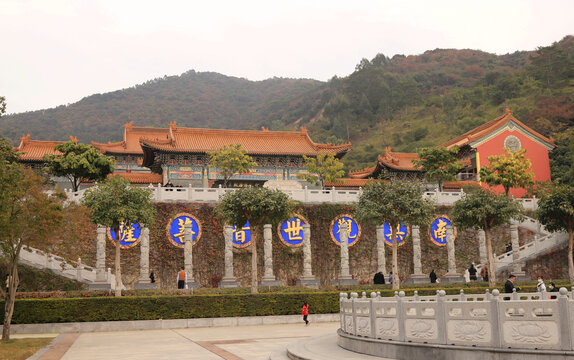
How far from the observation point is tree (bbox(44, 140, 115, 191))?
3497cm

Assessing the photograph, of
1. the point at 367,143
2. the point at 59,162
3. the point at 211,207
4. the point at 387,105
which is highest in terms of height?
the point at 387,105

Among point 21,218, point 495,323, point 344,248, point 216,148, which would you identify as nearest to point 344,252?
point 344,248

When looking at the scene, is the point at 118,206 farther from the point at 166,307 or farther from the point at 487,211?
the point at 487,211

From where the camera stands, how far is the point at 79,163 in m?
34.9

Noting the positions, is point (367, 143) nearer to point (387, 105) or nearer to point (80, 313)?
point (387, 105)

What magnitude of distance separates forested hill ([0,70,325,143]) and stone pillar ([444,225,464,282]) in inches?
2727

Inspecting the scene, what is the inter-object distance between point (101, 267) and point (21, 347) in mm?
11153

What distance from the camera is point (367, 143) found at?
8606 centimetres

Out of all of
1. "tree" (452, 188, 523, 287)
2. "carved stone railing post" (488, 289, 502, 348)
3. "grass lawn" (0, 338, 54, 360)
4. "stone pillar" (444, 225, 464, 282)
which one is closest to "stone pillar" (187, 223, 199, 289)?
"grass lawn" (0, 338, 54, 360)

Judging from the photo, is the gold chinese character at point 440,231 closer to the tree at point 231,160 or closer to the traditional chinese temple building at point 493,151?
the traditional chinese temple building at point 493,151

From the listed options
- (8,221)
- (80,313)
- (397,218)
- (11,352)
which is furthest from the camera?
(397,218)

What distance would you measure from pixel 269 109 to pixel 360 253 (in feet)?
306

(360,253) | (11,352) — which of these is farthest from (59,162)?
(11,352)

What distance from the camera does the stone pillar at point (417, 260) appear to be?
30.6m
